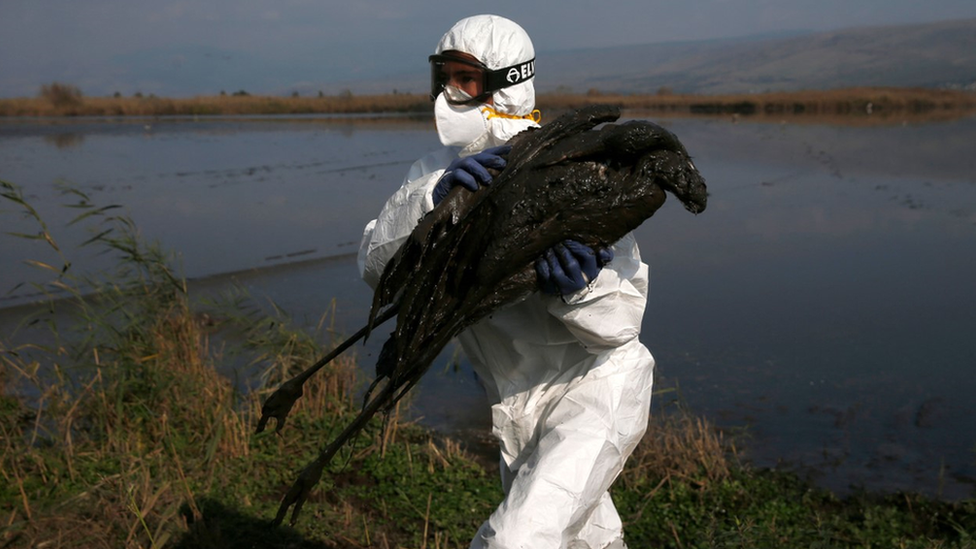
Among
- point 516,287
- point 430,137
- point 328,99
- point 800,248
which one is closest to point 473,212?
point 516,287

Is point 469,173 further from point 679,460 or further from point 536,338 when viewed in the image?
point 679,460

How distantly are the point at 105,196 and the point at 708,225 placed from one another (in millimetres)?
8958

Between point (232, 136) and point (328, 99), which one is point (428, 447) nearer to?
point (232, 136)

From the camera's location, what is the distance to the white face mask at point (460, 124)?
321 cm

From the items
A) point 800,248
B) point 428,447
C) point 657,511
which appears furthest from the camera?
point 800,248

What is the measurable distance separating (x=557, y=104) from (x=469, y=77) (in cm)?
3749

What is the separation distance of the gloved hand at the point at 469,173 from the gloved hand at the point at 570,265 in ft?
1.00

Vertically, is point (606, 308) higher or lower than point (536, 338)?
higher

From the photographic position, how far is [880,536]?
4.40 metres

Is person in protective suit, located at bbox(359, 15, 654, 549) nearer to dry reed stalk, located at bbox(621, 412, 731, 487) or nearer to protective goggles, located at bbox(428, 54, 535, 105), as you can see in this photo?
protective goggles, located at bbox(428, 54, 535, 105)

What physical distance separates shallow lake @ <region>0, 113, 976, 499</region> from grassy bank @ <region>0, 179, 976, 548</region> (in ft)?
2.25

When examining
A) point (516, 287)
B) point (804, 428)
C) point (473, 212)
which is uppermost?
point (473, 212)

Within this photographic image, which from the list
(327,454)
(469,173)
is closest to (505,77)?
(469,173)

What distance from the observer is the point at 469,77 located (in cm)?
325
